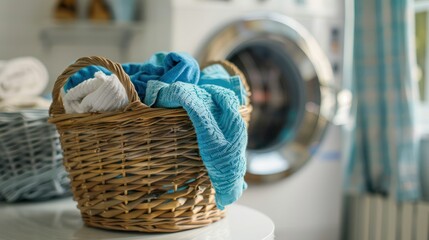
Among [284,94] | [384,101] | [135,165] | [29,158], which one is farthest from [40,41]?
[135,165]

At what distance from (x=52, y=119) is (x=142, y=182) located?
0.20 meters

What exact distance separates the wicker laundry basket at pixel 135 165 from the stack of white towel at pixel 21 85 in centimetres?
36

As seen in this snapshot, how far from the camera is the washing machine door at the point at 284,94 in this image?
2086 mm

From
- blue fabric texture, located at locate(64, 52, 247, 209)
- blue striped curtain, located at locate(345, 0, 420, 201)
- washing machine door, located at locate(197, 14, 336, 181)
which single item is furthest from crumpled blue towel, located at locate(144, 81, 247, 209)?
blue striped curtain, located at locate(345, 0, 420, 201)

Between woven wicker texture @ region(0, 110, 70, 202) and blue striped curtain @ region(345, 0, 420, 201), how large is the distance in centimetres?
145

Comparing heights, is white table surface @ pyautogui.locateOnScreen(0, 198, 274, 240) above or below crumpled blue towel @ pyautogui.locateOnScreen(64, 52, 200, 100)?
below

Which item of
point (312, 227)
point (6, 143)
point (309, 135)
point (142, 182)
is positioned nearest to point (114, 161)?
point (142, 182)

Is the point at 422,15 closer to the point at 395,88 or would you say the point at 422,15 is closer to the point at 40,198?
the point at 395,88

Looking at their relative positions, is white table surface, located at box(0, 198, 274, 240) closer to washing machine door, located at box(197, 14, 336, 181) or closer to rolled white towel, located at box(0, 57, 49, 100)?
rolled white towel, located at box(0, 57, 49, 100)

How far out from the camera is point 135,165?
883 mm

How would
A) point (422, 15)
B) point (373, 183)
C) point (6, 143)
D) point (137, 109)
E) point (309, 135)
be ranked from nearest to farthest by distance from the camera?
point (137, 109)
point (6, 143)
point (309, 135)
point (373, 183)
point (422, 15)

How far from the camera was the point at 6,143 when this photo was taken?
45.0 inches

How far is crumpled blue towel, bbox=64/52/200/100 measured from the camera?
0.95m

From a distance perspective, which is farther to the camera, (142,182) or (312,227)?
(312,227)
